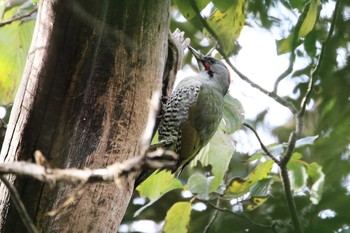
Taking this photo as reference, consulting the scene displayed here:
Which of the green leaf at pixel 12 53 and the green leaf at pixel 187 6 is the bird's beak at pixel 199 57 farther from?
the green leaf at pixel 187 6

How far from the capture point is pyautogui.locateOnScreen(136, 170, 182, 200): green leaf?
328 centimetres

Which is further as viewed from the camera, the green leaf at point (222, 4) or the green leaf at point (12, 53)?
the green leaf at point (12, 53)

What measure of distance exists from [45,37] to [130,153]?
511 mm

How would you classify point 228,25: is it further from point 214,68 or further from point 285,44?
point 214,68

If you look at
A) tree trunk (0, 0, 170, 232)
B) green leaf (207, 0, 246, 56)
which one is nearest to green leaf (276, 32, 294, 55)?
green leaf (207, 0, 246, 56)

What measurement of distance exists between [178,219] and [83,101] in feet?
3.77

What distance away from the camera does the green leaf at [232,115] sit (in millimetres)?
3137

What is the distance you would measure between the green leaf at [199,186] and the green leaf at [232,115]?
0.29m

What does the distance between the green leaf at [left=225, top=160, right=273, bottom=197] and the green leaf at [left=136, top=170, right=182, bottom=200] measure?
0.30m

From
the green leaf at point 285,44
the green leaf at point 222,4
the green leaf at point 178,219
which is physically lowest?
the green leaf at point 285,44

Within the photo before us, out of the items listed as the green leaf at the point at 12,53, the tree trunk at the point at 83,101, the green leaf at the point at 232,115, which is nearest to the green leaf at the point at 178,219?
the green leaf at the point at 232,115

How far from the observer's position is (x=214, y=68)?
3938 millimetres

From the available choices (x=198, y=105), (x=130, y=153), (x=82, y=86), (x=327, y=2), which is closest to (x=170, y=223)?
(x=198, y=105)

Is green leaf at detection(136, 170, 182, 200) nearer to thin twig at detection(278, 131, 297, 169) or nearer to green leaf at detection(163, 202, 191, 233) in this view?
green leaf at detection(163, 202, 191, 233)
